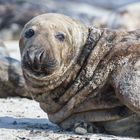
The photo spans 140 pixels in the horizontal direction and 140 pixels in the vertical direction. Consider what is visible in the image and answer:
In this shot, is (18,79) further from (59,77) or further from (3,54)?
(59,77)

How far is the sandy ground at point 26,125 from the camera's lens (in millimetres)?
5277

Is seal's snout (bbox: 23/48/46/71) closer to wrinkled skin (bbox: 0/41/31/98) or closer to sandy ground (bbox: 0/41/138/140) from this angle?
sandy ground (bbox: 0/41/138/140)

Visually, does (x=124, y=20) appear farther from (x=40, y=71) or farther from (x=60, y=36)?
(x=40, y=71)

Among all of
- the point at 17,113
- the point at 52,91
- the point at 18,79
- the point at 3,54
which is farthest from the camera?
the point at 3,54

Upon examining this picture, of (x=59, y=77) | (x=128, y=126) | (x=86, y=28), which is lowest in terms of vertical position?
(x=128, y=126)

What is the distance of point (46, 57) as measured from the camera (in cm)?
528

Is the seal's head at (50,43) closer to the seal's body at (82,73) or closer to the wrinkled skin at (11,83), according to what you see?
the seal's body at (82,73)

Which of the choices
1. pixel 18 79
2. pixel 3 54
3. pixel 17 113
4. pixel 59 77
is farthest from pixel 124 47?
pixel 3 54

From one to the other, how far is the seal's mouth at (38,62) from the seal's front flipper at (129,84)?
0.48 meters

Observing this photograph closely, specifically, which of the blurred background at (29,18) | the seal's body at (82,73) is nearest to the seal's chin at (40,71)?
the seal's body at (82,73)

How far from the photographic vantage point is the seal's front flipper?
5.22 m

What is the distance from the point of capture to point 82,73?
559 cm

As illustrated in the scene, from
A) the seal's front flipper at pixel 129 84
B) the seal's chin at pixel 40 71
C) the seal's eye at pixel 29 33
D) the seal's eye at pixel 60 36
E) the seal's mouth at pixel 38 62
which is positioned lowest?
the seal's front flipper at pixel 129 84

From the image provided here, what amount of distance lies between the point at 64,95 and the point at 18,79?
254 centimetres
